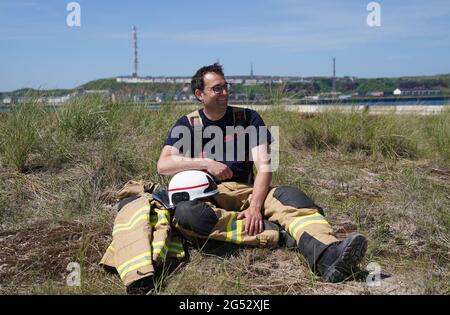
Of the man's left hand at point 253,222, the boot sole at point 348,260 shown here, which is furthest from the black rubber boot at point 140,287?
the boot sole at point 348,260

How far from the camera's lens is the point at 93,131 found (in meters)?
5.90

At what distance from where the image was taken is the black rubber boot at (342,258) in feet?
9.21

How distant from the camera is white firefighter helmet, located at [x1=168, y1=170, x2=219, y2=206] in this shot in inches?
133

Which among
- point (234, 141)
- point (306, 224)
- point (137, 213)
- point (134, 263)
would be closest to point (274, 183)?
point (234, 141)

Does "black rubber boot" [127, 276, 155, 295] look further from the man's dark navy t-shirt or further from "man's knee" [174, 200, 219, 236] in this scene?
the man's dark navy t-shirt

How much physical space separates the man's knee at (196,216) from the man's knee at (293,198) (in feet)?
1.49

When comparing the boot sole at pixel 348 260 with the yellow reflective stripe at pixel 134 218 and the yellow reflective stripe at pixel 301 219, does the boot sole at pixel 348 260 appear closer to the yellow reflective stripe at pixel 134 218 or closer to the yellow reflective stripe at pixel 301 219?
the yellow reflective stripe at pixel 301 219

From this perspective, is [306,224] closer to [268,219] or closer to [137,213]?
[268,219]

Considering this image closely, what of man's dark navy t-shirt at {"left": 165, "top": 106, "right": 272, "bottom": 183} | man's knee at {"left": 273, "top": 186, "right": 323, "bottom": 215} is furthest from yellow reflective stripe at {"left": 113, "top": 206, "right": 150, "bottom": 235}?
man's knee at {"left": 273, "top": 186, "right": 323, "bottom": 215}

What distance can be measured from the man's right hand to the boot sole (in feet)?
3.25

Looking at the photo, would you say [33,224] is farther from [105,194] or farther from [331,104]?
[331,104]

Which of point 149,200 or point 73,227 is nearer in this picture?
point 149,200
